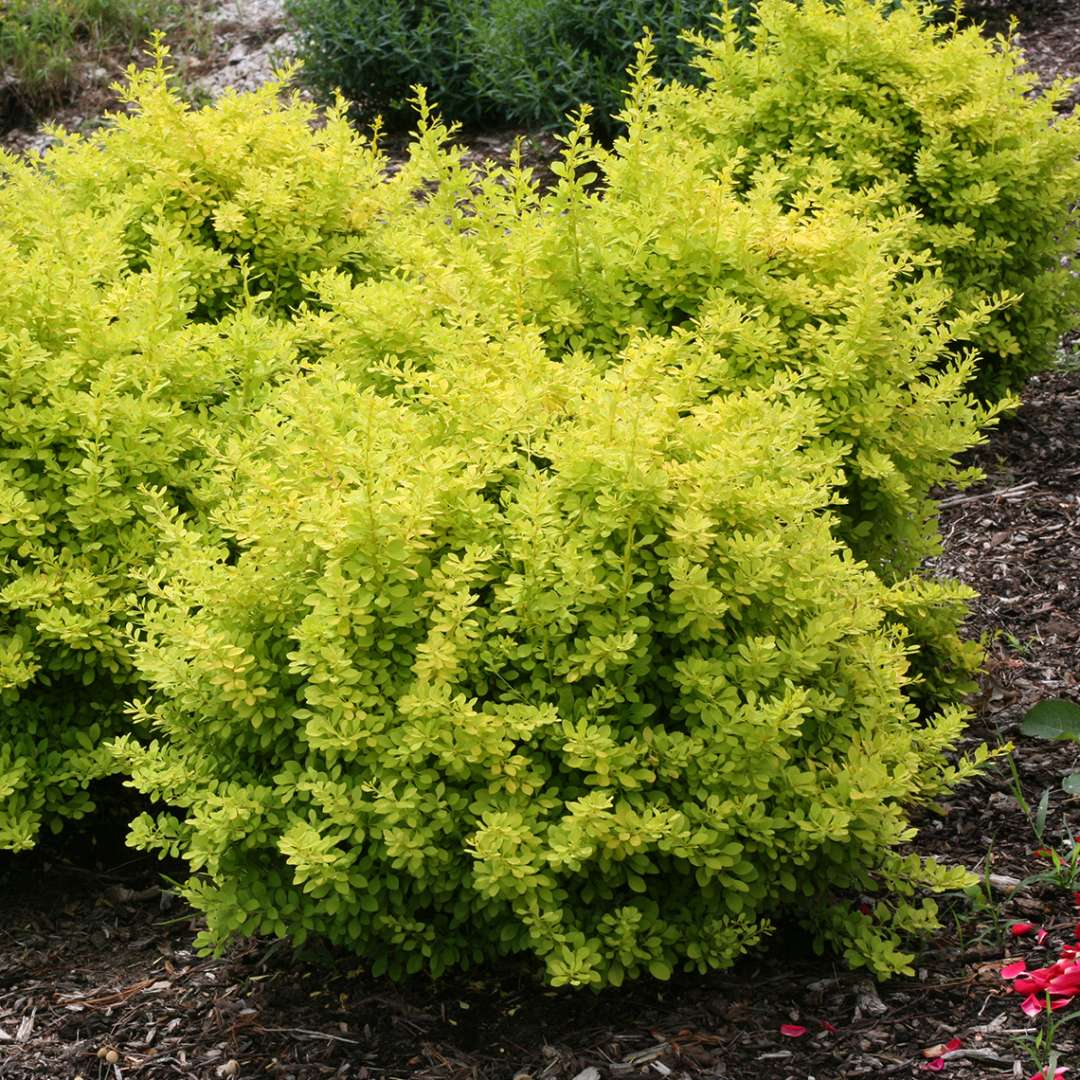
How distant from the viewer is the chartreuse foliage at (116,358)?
11.1 ft

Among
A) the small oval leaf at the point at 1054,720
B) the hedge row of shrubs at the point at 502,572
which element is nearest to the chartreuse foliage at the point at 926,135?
the hedge row of shrubs at the point at 502,572

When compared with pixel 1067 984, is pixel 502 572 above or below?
above

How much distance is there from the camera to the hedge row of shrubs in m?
2.71

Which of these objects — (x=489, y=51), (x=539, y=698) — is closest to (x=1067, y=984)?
(x=539, y=698)

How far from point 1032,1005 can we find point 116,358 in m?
2.56

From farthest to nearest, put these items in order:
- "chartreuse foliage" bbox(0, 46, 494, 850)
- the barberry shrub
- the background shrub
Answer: the background shrub
"chartreuse foliage" bbox(0, 46, 494, 850)
the barberry shrub

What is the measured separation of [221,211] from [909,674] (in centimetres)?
237

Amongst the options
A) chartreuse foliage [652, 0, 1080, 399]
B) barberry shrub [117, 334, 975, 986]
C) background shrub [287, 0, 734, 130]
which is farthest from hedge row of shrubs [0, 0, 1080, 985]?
background shrub [287, 0, 734, 130]

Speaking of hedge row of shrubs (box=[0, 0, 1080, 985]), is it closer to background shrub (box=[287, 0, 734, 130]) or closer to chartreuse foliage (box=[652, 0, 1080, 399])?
chartreuse foliage (box=[652, 0, 1080, 399])

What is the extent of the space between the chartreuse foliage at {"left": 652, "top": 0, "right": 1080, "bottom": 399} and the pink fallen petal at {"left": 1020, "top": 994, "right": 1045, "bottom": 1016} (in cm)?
270

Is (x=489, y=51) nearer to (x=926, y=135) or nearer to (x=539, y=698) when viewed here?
(x=926, y=135)

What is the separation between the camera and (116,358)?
362 cm

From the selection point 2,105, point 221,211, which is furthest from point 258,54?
point 221,211

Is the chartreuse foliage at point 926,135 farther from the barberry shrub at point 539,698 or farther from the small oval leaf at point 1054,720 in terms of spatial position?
the barberry shrub at point 539,698
